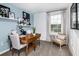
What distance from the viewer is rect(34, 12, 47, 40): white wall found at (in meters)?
5.69

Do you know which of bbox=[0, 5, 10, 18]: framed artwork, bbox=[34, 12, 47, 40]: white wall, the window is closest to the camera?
bbox=[0, 5, 10, 18]: framed artwork

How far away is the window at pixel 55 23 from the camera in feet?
17.1

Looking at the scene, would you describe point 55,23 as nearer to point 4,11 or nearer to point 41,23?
point 41,23

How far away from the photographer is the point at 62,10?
16.6 feet

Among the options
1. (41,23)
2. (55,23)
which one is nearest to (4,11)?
(41,23)

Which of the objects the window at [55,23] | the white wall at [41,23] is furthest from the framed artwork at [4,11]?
the window at [55,23]

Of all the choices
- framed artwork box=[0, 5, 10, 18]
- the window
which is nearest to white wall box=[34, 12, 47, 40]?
the window

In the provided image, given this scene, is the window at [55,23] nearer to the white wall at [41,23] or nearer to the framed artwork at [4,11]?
the white wall at [41,23]

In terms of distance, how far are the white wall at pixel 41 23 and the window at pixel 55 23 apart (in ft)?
1.36

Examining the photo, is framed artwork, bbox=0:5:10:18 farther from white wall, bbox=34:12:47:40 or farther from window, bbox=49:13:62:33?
window, bbox=49:13:62:33

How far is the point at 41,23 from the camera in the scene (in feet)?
19.2

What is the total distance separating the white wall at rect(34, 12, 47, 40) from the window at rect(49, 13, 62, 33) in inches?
16.4

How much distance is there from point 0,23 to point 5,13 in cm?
48

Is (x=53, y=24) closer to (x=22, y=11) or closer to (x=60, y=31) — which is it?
(x=60, y=31)
